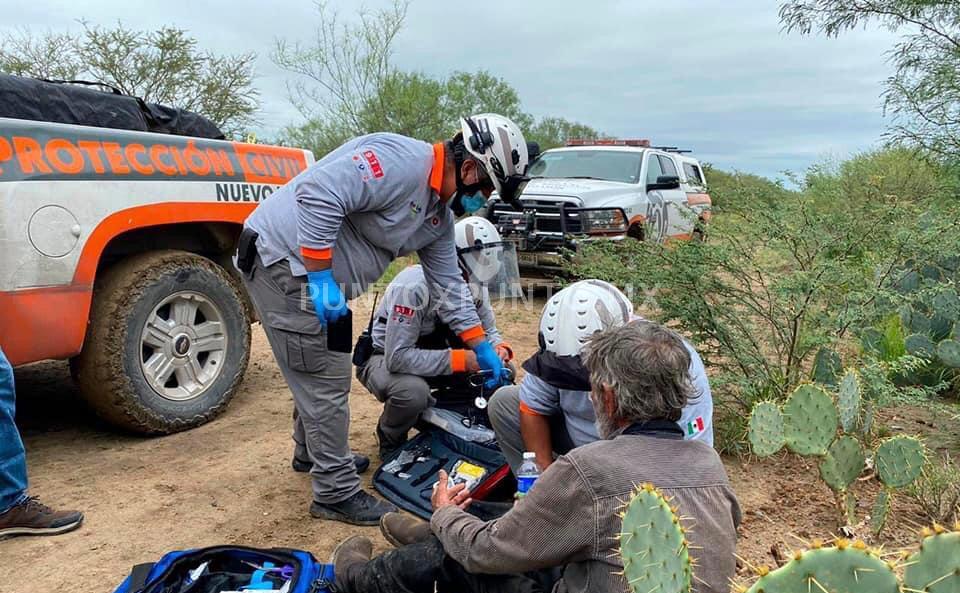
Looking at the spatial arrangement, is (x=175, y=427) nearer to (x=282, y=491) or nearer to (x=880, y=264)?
(x=282, y=491)

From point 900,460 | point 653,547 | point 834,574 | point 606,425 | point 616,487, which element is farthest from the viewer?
point 900,460

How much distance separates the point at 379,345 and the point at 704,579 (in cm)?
250

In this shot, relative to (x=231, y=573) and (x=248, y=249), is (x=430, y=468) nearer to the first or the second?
(x=231, y=573)

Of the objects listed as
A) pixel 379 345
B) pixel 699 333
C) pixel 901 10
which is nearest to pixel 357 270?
pixel 379 345

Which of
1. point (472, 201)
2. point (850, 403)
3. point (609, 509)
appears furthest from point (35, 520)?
point (850, 403)

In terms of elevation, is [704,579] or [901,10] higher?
[901,10]

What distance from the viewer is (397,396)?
3641 mm

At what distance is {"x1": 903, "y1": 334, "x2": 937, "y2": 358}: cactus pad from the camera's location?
4398 millimetres

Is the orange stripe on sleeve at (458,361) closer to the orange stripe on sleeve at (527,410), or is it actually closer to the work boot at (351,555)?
the orange stripe on sleeve at (527,410)

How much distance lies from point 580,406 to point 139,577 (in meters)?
1.69

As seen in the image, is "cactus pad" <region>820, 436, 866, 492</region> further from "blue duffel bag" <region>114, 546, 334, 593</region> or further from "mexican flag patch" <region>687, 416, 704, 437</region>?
"blue duffel bag" <region>114, 546, 334, 593</region>

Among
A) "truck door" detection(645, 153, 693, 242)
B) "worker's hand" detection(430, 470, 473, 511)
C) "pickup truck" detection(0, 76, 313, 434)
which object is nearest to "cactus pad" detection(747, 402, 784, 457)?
"worker's hand" detection(430, 470, 473, 511)

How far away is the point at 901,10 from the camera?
681 centimetres

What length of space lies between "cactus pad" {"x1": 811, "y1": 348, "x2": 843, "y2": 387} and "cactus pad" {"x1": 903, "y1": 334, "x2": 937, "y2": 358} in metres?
0.71
